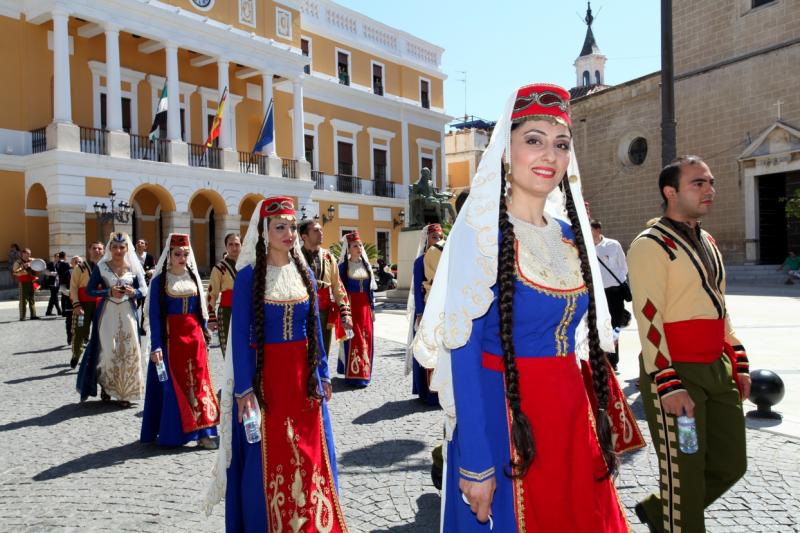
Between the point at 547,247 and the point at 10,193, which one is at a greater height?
the point at 10,193

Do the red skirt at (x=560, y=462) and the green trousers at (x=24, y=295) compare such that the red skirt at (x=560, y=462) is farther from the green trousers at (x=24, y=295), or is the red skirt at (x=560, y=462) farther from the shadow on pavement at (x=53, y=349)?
the green trousers at (x=24, y=295)

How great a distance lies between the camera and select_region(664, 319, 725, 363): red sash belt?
306 centimetres

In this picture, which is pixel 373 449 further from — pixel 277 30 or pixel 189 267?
pixel 277 30

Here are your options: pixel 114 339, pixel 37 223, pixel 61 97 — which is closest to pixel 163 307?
pixel 114 339

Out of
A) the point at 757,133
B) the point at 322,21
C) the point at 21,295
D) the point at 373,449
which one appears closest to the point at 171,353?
the point at 373,449

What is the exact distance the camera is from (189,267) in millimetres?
6301

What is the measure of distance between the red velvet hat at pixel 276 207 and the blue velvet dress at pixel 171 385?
229 centimetres

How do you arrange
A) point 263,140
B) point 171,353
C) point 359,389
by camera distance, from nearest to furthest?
point 171,353 < point 359,389 < point 263,140

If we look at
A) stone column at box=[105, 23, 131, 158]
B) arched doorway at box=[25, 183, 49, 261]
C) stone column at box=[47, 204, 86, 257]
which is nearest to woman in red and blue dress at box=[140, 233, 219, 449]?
stone column at box=[47, 204, 86, 257]

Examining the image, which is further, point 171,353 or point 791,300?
point 791,300

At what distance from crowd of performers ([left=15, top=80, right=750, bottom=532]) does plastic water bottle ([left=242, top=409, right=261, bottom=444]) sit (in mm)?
11

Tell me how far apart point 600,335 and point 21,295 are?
16.8 m

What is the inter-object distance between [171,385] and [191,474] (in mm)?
1077

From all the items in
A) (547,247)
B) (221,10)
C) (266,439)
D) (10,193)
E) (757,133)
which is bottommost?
(266,439)
